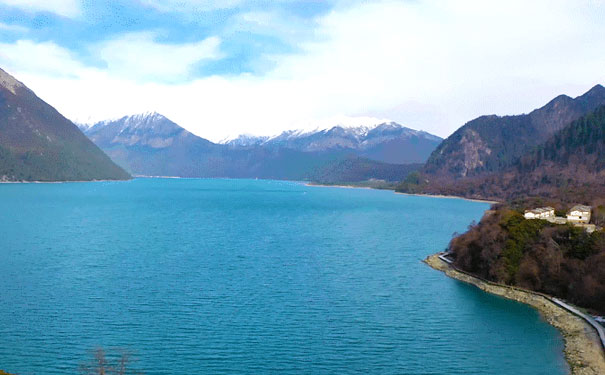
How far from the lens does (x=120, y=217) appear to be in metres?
104

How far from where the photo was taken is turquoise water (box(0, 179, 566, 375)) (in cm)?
3077

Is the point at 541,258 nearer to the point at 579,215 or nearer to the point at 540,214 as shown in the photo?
the point at 540,214

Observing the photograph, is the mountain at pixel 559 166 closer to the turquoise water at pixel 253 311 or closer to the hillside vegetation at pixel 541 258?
the hillside vegetation at pixel 541 258

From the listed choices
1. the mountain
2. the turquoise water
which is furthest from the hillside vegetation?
the mountain

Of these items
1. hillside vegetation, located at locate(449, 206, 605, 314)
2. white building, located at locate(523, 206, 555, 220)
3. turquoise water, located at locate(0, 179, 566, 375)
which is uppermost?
white building, located at locate(523, 206, 555, 220)

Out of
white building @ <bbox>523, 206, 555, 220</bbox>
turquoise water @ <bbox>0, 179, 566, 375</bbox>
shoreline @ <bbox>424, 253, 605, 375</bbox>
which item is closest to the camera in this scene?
turquoise water @ <bbox>0, 179, 566, 375</bbox>

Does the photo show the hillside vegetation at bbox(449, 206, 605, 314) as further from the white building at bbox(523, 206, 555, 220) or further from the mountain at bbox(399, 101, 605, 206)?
the mountain at bbox(399, 101, 605, 206)

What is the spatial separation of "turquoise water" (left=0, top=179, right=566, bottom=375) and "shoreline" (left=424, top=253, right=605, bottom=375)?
2.83ft

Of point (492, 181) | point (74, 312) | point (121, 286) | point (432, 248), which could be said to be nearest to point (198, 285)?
point (121, 286)

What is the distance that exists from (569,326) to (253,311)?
74.8 ft

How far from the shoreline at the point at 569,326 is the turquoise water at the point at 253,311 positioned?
0.86 metres

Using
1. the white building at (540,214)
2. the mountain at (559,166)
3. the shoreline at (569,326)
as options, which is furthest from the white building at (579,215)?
the mountain at (559,166)

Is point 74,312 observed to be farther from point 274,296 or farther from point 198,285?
point 274,296

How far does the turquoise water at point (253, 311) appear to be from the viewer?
30.8 metres
